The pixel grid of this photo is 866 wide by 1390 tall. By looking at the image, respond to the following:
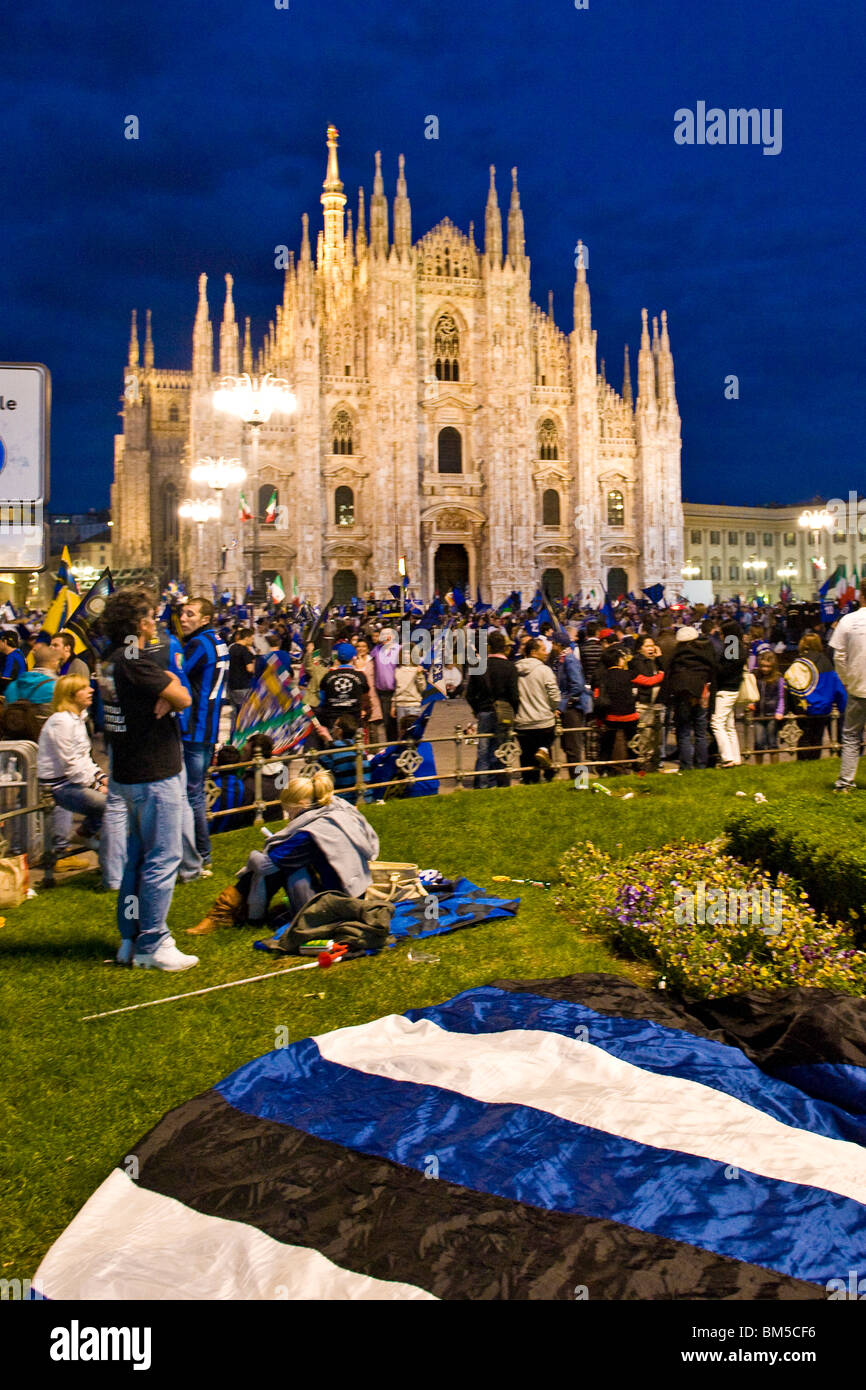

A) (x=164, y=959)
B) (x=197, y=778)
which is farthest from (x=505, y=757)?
(x=164, y=959)

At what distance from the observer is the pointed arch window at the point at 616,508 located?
45.7 meters

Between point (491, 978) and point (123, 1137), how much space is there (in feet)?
7.03

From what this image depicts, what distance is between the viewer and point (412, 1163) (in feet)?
9.85

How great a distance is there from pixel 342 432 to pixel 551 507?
11.0 metres

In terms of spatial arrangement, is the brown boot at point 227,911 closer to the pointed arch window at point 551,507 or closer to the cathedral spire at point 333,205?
the pointed arch window at point 551,507

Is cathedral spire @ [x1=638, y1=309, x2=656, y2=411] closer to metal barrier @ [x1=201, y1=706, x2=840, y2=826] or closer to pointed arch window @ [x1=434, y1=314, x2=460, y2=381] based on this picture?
pointed arch window @ [x1=434, y1=314, x2=460, y2=381]

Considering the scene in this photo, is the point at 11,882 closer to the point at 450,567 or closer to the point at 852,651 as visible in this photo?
the point at 852,651

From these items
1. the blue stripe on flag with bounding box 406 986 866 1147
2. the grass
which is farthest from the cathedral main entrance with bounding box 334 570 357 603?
the blue stripe on flag with bounding box 406 986 866 1147

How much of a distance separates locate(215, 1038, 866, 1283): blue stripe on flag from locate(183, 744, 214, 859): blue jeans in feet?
10.3

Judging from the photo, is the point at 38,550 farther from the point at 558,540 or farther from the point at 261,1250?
the point at 558,540

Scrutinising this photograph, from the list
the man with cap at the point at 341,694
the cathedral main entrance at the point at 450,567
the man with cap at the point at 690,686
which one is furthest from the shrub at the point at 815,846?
the cathedral main entrance at the point at 450,567

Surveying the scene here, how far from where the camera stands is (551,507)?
148ft

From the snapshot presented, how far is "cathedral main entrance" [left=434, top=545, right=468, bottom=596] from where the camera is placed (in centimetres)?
4366

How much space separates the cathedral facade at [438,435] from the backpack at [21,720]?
103 ft
